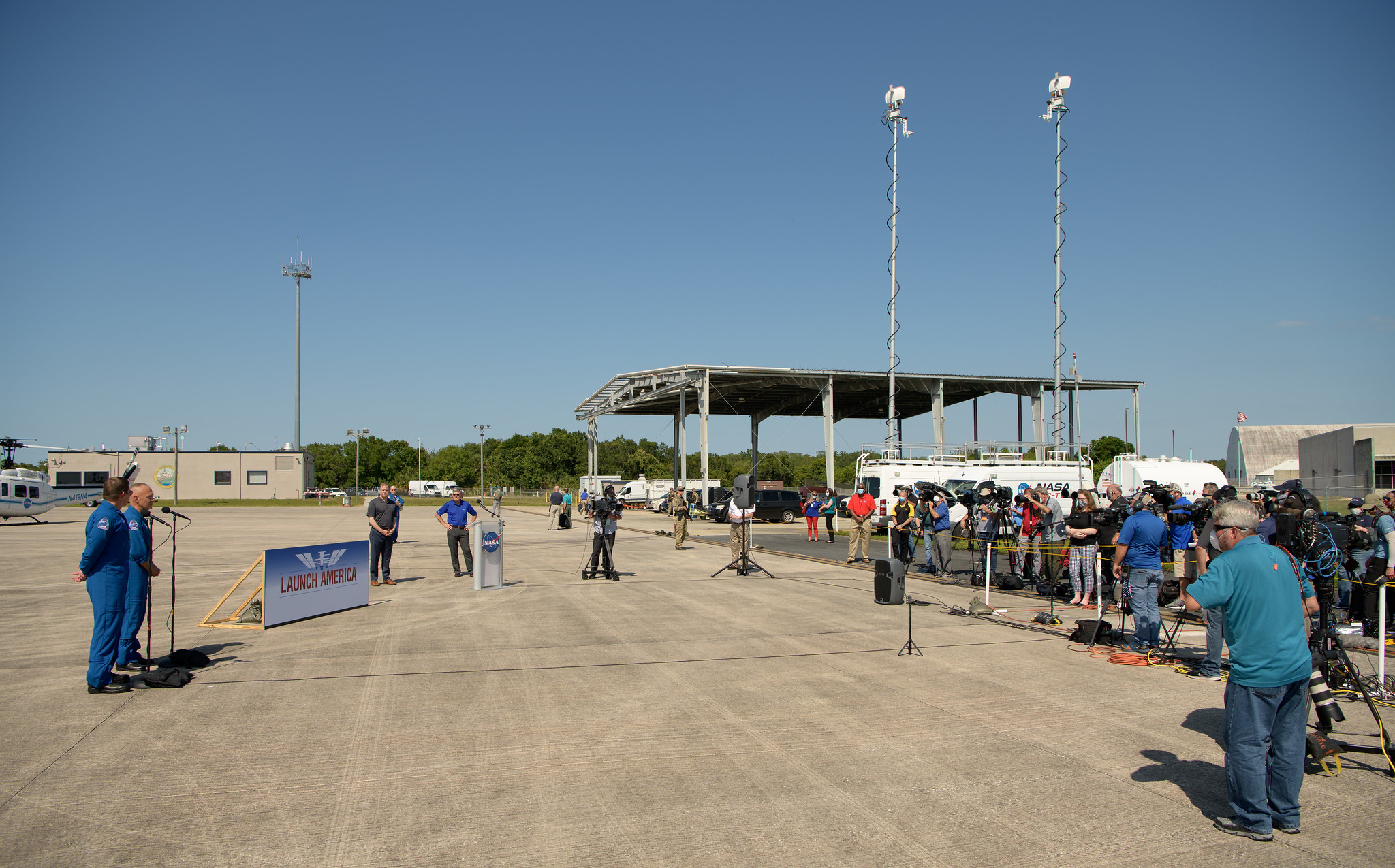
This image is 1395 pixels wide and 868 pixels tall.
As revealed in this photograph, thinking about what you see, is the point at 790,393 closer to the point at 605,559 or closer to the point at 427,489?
the point at 605,559

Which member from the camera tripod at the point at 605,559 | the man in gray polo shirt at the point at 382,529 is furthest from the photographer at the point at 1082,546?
the man in gray polo shirt at the point at 382,529

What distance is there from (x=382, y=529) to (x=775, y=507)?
26.5 metres

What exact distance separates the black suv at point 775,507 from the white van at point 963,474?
4.20 metres

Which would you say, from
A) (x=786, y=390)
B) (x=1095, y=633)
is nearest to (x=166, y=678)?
(x=1095, y=633)

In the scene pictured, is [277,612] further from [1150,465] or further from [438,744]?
[1150,465]

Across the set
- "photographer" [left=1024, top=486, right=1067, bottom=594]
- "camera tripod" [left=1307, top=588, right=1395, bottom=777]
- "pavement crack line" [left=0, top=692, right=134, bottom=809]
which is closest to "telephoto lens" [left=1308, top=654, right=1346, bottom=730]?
"camera tripod" [left=1307, top=588, right=1395, bottom=777]

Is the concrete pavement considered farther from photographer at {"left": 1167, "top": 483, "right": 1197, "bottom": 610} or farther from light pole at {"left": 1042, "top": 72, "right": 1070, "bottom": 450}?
light pole at {"left": 1042, "top": 72, "right": 1070, "bottom": 450}

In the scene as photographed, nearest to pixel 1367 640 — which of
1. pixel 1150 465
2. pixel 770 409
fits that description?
pixel 1150 465

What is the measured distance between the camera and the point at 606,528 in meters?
14.9

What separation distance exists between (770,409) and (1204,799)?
5898 cm

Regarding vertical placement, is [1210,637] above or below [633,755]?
above

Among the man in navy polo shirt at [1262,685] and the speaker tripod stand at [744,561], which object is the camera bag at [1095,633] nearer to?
the man in navy polo shirt at [1262,685]

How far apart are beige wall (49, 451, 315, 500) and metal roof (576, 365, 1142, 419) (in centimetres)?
3055

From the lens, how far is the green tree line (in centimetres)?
9850
